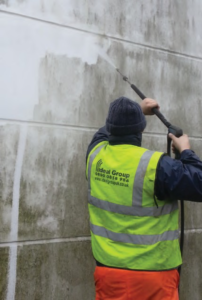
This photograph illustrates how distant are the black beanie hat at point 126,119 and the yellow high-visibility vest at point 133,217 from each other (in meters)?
0.10

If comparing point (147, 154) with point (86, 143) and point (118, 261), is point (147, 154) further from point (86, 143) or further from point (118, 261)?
point (86, 143)

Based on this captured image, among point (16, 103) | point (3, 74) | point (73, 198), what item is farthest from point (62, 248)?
point (3, 74)

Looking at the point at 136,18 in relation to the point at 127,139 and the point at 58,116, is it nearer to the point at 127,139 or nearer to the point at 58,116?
the point at 58,116

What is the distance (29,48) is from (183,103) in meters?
1.56

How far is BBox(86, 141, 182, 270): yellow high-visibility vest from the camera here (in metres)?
2.04

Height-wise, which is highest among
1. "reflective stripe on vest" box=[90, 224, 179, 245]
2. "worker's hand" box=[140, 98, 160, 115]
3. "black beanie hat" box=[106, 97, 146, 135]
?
"worker's hand" box=[140, 98, 160, 115]

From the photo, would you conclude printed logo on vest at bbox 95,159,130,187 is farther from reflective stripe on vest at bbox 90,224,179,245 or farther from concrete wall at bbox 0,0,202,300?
concrete wall at bbox 0,0,202,300

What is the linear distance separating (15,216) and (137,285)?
1.11 meters

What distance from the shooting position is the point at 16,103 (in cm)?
276

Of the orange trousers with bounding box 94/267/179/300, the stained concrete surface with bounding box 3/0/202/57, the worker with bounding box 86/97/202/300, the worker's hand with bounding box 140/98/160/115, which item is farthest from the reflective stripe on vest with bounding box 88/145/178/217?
the stained concrete surface with bounding box 3/0/202/57

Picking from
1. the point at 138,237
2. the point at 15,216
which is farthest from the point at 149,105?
the point at 15,216

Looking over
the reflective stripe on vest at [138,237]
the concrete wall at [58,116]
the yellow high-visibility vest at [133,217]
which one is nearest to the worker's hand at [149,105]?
the yellow high-visibility vest at [133,217]

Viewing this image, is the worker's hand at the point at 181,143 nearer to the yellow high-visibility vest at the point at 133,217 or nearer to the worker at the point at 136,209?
the worker at the point at 136,209

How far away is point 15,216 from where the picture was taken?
2.71 m
